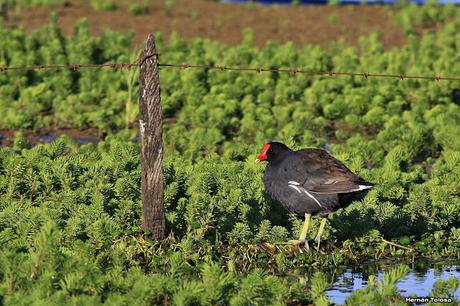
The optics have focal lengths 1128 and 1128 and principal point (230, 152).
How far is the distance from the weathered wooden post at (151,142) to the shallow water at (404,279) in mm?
1729

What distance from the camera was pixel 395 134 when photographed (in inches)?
587

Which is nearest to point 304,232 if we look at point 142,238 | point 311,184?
point 311,184

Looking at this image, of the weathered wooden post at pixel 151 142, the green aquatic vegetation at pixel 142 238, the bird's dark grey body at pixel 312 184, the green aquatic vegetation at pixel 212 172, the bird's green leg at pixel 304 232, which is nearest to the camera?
the green aquatic vegetation at pixel 142 238

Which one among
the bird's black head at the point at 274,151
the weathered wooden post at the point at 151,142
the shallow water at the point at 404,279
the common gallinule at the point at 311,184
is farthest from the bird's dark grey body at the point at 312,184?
the weathered wooden post at the point at 151,142

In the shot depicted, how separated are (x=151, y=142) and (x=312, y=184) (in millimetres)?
1557

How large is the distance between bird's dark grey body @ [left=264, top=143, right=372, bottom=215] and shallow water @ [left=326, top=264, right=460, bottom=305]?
2.20 feet

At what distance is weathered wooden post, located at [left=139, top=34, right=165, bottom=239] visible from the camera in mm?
10047

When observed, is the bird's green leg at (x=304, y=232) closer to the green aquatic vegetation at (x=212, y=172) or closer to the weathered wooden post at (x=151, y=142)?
the green aquatic vegetation at (x=212, y=172)

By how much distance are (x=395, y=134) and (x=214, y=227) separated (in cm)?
499

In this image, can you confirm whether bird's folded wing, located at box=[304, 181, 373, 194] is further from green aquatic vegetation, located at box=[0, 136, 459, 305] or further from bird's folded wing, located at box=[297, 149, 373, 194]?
green aquatic vegetation, located at box=[0, 136, 459, 305]

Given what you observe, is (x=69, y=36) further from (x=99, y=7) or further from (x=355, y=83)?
(x=355, y=83)

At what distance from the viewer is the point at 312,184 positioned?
1047 centimetres

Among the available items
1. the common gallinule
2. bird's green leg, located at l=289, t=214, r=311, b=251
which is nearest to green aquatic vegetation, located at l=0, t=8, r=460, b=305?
bird's green leg, located at l=289, t=214, r=311, b=251

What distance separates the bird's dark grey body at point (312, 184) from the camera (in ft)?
34.1
